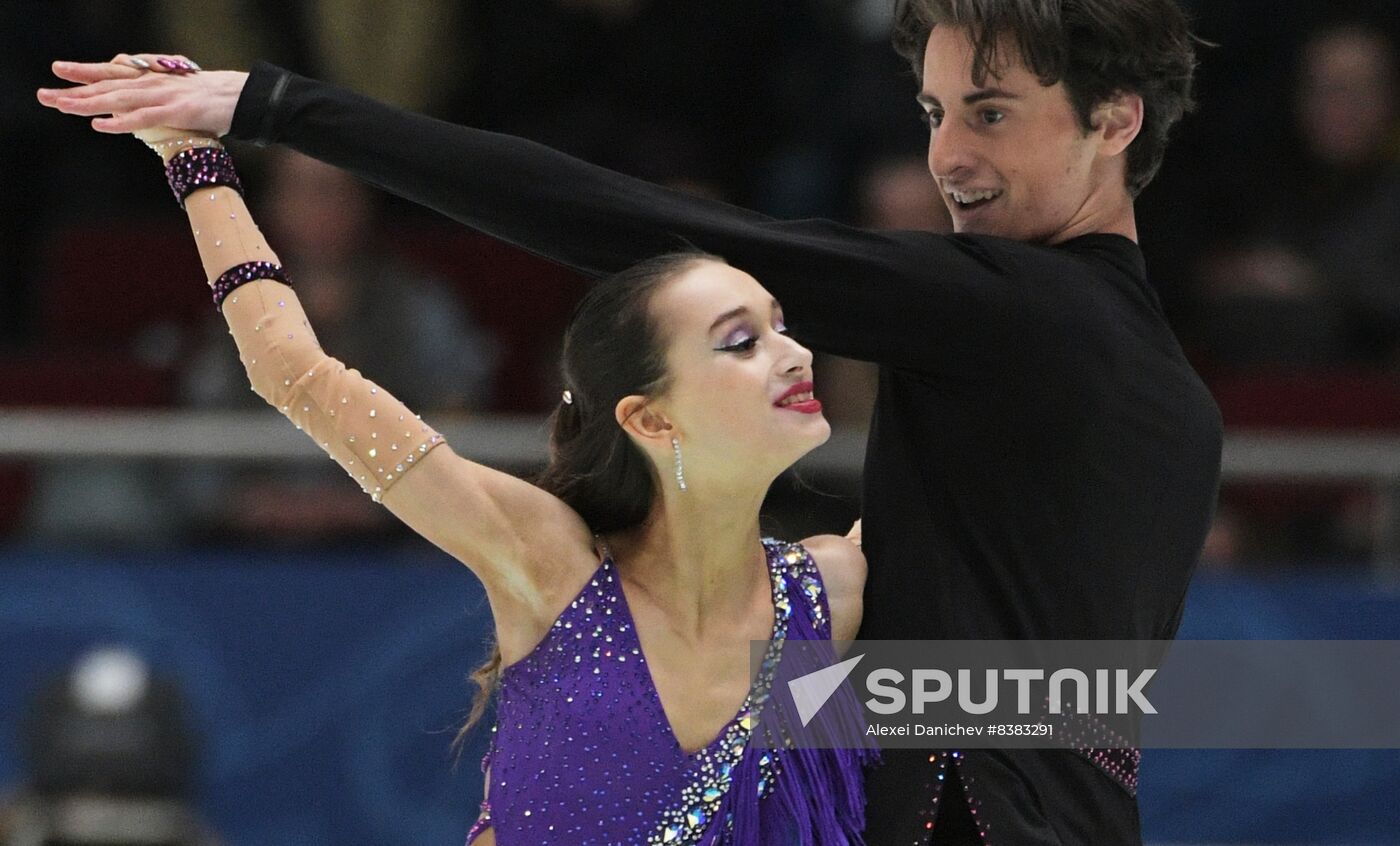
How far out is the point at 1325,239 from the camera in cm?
584

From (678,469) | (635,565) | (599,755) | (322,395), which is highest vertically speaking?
(322,395)

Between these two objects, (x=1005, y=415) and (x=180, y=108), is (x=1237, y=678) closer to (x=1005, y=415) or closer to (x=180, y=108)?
(x=1005, y=415)

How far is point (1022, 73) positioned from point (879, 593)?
2.22 ft

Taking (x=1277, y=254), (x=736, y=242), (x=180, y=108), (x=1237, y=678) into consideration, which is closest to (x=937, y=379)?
(x=736, y=242)

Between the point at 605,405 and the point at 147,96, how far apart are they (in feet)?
2.23

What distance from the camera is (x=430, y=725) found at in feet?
16.3

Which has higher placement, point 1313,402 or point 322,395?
point 322,395

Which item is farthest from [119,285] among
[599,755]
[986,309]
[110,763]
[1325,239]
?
[986,309]

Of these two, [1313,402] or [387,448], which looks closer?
[387,448]

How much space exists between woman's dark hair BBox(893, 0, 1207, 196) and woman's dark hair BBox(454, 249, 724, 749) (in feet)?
1.56

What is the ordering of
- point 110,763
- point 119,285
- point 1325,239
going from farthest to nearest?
point 119,285, point 1325,239, point 110,763

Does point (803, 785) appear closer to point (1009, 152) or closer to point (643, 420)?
point (643, 420)

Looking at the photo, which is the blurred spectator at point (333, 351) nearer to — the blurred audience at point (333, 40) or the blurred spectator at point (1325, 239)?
the blurred audience at point (333, 40)

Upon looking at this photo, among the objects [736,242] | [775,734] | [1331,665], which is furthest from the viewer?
[1331,665]
